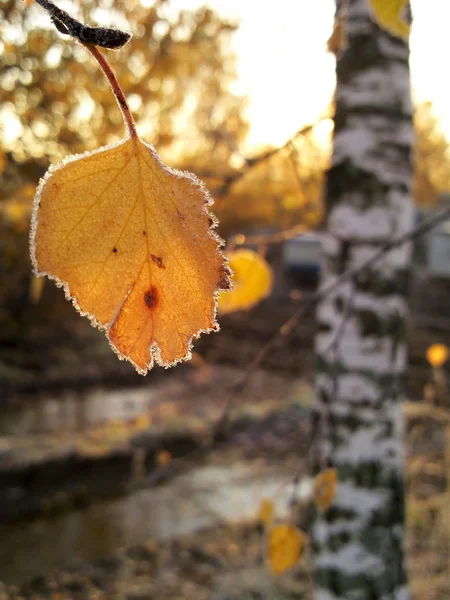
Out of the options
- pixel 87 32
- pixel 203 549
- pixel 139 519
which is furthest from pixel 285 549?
pixel 139 519

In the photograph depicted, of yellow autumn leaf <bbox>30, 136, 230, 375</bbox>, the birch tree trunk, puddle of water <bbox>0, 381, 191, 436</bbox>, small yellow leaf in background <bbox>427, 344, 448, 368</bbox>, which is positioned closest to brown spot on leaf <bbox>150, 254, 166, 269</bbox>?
yellow autumn leaf <bbox>30, 136, 230, 375</bbox>

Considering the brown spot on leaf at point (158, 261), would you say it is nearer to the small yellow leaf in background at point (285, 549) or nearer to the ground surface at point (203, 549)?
the small yellow leaf in background at point (285, 549)

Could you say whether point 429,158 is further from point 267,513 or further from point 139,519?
point 267,513

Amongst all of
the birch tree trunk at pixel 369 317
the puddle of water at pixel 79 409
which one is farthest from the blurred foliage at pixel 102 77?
the puddle of water at pixel 79 409

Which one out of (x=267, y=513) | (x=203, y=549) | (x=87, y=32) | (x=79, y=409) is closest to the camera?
(x=87, y=32)

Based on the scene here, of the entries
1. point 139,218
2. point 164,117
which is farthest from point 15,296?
point 139,218
